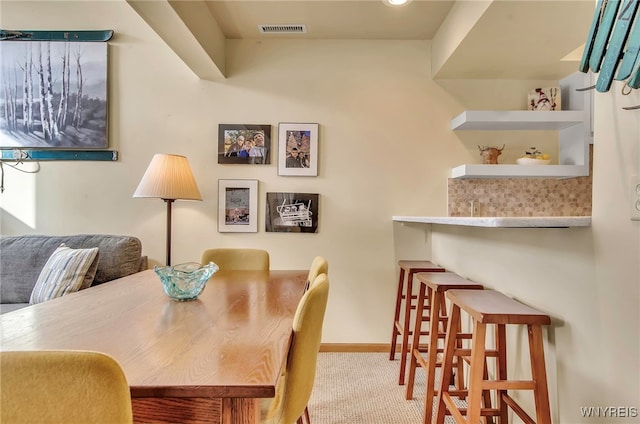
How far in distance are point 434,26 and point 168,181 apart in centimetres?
232

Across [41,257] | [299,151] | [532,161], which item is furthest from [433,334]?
[41,257]

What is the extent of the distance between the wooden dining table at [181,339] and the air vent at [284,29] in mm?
2101

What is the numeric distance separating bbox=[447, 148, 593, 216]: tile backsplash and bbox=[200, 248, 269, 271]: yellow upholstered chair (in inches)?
61.6

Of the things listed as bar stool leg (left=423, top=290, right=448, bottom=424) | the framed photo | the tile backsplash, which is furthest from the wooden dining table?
the tile backsplash

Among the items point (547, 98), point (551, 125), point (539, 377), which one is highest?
point (547, 98)

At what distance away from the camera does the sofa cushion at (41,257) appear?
243cm

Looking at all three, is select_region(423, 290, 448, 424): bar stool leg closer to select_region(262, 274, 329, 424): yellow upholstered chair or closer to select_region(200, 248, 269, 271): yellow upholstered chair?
select_region(262, 274, 329, 424): yellow upholstered chair

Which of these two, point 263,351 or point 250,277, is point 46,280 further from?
point 263,351

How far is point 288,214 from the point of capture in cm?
283

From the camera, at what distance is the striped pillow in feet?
7.14

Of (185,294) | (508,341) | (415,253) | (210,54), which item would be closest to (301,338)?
(185,294)

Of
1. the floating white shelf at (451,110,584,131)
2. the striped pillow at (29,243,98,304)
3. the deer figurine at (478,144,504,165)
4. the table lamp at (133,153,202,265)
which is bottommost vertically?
the striped pillow at (29,243,98,304)

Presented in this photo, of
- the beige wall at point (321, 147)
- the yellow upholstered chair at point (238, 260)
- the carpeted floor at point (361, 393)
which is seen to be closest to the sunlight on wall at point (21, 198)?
the beige wall at point (321, 147)

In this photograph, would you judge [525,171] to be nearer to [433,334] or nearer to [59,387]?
[433,334]
